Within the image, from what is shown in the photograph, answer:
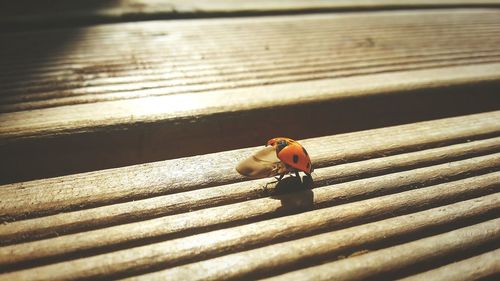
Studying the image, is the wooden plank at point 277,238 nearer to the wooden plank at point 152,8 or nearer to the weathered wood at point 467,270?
the weathered wood at point 467,270

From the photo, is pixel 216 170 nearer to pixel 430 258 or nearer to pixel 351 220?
pixel 351 220

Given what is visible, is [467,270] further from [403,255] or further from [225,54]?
[225,54]

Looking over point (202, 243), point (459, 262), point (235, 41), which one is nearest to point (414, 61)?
point (235, 41)

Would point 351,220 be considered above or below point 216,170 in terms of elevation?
below

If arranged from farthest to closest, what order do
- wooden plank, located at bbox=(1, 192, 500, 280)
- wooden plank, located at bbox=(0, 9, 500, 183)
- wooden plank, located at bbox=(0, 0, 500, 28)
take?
wooden plank, located at bbox=(0, 0, 500, 28)
wooden plank, located at bbox=(0, 9, 500, 183)
wooden plank, located at bbox=(1, 192, 500, 280)

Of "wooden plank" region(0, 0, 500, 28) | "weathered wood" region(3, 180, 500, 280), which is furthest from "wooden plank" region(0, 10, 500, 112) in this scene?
"weathered wood" region(3, 180, 500, 280)

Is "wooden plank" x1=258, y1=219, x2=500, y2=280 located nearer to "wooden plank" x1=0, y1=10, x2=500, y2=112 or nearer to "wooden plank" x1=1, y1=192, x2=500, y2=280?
"wooden plank" x1=1, y1=192, x2=500, y2=280

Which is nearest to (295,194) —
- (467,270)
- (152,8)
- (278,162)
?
(278,162)
